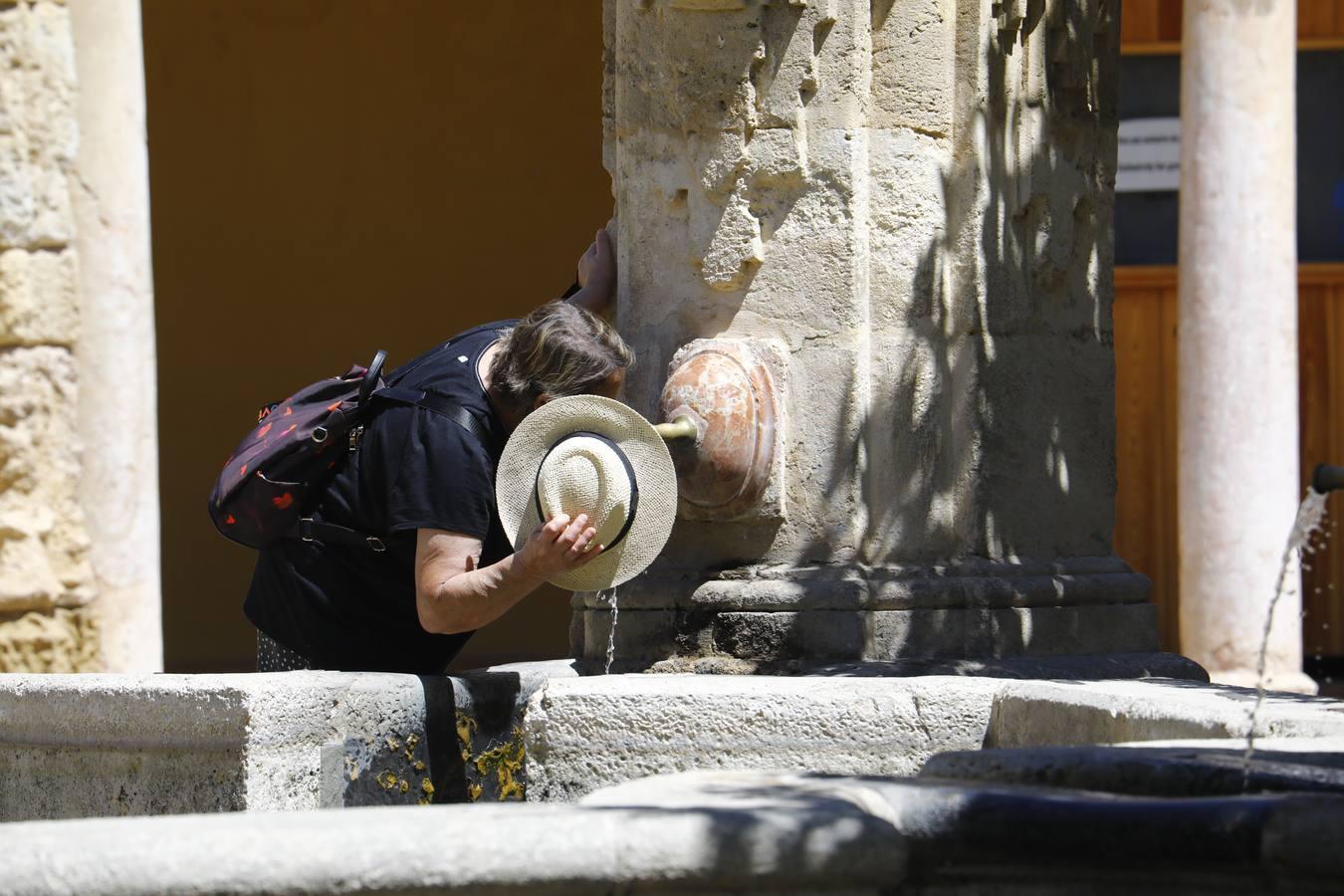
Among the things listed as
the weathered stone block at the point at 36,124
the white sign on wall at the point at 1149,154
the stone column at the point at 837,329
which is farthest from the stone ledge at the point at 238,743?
the white sign on wall at the point at 1149,154

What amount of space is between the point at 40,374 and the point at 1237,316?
4126 millimetres

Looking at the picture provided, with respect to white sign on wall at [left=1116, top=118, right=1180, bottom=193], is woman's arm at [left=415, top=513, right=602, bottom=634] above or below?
below

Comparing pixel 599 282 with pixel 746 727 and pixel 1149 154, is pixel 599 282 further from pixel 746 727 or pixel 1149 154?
pixel 1149 154

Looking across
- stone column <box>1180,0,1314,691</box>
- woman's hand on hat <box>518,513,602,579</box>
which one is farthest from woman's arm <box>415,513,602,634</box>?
stone column <box>1180,0,1314,691</box>

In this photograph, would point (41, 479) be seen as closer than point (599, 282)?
No

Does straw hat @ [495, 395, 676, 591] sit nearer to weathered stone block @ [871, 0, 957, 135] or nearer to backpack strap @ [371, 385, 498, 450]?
backpack strap @ [371, 385, 498, 450]

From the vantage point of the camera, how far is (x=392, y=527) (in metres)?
3.33

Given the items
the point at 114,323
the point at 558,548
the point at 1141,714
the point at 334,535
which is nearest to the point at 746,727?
the point at 558,548

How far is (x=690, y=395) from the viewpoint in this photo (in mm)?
3705

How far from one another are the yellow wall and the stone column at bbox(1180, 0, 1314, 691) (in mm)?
2968

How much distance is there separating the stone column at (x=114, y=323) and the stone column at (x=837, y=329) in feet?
10.3

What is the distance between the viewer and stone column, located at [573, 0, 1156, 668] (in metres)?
3.80

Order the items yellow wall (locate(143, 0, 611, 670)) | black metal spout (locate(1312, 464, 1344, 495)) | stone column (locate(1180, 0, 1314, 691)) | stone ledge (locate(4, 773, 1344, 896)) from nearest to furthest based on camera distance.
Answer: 1. stone ledge (locate(4, 773, 1344, 896))
2. black metal spout (locate(1312, 464, 1344, 495))
3. stone column (locate(1180, 0, 1314, 691))
4. yellow wall (locate(143, 0, 611, 670))

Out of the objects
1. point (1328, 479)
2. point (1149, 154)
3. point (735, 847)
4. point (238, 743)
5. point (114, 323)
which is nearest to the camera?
point (735, 847)
